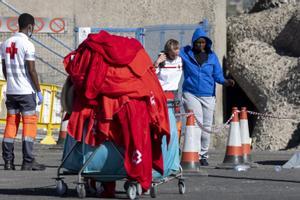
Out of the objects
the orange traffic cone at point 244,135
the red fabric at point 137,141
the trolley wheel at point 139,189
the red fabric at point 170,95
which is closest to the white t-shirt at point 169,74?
the red fabric at point 170,95

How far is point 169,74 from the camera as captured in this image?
51.5 ft

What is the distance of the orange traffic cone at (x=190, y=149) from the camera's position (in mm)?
14961

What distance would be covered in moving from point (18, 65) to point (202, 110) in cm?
297

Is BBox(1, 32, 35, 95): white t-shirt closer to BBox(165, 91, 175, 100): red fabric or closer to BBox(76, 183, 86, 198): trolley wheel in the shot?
BBox(165, 91, 175, 100): red fabric

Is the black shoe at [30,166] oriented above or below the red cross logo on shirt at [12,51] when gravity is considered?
below

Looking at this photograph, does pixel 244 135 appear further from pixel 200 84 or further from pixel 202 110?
pixel 200 84

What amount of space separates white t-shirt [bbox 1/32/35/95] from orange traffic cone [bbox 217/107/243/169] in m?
3.01

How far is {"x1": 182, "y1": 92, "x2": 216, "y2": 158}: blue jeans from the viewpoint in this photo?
16297mm

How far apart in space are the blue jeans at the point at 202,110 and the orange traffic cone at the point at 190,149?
39.7 inches

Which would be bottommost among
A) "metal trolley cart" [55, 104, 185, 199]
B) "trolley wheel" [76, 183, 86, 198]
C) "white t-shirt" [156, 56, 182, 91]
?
"trolley wheel" [76, 183, 86, 198]

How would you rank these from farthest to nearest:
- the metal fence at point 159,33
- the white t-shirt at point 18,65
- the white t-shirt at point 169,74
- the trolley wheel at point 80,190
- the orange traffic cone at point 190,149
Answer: the metal fence at point 159,33 < the white t-shirt at point 169,74 < the orange traffic cone at point 190,149 < the white t-shirt at point 18,65 < the trolley wheel at point 80,190

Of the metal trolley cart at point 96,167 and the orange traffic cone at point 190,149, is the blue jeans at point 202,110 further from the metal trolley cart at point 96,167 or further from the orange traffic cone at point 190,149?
the metal trolley cart at point 96,167

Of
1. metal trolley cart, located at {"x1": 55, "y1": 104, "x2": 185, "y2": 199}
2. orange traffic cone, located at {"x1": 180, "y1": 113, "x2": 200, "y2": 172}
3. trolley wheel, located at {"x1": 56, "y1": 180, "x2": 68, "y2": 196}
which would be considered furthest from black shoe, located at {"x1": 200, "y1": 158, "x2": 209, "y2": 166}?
trolley wheel, located at {"x1": 56, "y1": 180, "x2": 68, "y2": 196}

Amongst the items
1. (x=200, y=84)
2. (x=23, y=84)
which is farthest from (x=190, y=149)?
(x=23, y=84)
